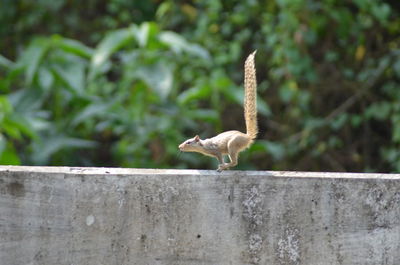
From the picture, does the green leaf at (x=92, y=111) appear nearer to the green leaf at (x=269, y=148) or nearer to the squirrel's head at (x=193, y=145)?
the green leaf at (x=269, y=148)

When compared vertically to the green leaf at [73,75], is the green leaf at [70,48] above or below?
above

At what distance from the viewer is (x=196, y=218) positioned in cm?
343

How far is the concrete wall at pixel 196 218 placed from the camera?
3.38 metres

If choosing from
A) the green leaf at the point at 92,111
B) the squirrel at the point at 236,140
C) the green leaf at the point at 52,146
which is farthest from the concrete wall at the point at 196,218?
the green leaf at the point at 92,111

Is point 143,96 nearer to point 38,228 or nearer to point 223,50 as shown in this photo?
point 223,50

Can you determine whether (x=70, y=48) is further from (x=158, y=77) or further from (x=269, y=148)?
(x=269, y=148)

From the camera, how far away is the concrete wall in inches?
133

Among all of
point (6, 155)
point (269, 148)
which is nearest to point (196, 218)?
point (6, 155)

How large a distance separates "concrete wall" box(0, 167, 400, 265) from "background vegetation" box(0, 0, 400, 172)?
8.91 ft

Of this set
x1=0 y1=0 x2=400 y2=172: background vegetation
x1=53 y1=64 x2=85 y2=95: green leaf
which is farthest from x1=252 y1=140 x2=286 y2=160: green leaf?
x1=53 y1=64 x2=85 y2=95: green leaf

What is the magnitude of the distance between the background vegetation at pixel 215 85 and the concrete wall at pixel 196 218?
271 centimetres

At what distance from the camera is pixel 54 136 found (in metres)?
6.93

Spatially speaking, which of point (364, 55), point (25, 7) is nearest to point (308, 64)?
point (364, 55)

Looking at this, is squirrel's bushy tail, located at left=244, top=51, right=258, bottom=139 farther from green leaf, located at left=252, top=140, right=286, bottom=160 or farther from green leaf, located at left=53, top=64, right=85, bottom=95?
green leaf, located at left=53, top=64, right=85, bottom=95
